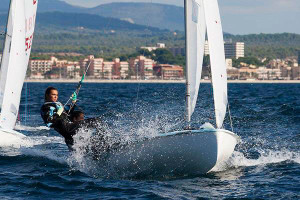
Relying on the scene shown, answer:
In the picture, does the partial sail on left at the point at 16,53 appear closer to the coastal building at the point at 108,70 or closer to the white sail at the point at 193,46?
the white sail at the point at 193,46

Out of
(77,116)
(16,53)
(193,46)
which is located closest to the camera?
(193,46)

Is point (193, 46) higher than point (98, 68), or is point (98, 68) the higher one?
point (193, 46)

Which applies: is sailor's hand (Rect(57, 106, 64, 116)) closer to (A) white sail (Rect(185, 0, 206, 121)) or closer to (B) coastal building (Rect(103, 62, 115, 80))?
(A) white sail (Rect(185, 0, 206, 121))

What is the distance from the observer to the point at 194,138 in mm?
10086

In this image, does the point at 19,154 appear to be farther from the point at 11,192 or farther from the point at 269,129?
the point at 269,129

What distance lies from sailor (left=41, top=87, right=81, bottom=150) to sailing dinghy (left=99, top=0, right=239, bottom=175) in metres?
0.79

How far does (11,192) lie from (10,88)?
A: 227 inches

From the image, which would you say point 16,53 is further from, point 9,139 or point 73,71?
point 73,71

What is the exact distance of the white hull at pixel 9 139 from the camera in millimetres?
14398

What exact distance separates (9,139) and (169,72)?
506ft

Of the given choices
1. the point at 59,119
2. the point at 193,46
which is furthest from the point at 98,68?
the point at 59,119

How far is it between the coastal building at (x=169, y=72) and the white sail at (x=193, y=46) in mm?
150430

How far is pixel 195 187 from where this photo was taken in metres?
9.83

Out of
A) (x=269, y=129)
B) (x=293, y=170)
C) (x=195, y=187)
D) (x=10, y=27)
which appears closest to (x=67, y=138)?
(x=195, y=187)
